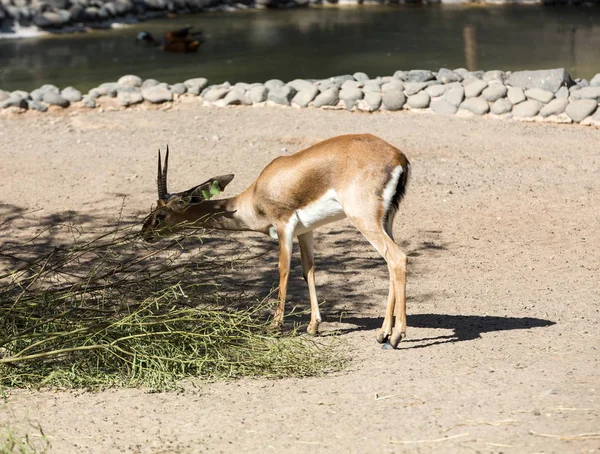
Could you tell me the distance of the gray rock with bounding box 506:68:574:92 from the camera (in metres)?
13.1

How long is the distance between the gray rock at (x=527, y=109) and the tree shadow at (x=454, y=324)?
6.61m

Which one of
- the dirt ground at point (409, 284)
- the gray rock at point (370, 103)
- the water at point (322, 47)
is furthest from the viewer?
the water at point (322, 47)

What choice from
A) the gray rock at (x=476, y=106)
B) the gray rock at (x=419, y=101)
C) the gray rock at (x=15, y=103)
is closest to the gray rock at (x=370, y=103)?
the gray rock at (x=419, y=101)

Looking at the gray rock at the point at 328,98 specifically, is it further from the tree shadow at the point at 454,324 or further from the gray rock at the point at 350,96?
the tree shadow at the point at 454,324

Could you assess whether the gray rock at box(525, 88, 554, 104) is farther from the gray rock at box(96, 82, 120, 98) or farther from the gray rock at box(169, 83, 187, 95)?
the gray rock at box(96, 82, 120, 98)

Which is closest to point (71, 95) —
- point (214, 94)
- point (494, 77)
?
point (214, 94)

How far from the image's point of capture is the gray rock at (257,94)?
13.7 meters

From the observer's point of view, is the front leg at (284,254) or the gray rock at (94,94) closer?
the front leg at (284,254)

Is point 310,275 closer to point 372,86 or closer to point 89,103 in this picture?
point 372,86

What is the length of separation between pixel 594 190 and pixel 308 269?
4442mm

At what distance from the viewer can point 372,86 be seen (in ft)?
44.8

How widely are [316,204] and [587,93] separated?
7.81 metres

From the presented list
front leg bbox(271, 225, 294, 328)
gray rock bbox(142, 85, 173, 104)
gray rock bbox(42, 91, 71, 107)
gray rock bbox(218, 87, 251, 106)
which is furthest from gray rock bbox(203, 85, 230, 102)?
front leg bbox(271, 225, 294, 328)

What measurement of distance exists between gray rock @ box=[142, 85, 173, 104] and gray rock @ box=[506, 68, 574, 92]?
17.0 feet
